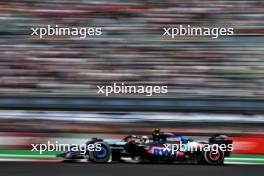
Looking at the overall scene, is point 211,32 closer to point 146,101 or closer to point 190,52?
point 190,52

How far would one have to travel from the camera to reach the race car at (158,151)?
591 cm

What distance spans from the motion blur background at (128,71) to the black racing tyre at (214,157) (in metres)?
0.34

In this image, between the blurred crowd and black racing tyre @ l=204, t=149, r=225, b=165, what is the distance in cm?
87

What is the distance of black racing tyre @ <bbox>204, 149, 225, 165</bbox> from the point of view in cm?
591

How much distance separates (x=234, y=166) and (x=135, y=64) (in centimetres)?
192

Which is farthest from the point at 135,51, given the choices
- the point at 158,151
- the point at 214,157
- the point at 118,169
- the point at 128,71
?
the point at 118,169

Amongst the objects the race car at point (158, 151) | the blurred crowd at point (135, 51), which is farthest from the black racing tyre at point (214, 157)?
the blurred crowd at point (135, 51)

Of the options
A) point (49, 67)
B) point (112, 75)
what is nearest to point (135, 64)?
point (112, 75)

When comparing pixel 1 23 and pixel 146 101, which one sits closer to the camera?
pixel 146 101

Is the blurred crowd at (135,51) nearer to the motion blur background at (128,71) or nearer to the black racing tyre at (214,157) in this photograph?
the motion blur background at (128,71)

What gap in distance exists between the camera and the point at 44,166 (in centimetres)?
560

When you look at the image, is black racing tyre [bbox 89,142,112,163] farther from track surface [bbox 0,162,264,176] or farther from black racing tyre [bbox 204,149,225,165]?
black racing tyre [bbox 204,149,225,165]

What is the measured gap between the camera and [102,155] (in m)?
5.90

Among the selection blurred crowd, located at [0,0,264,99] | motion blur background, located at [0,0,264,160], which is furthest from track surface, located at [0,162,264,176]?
blurred crowd, located at [0,0,264,99]
